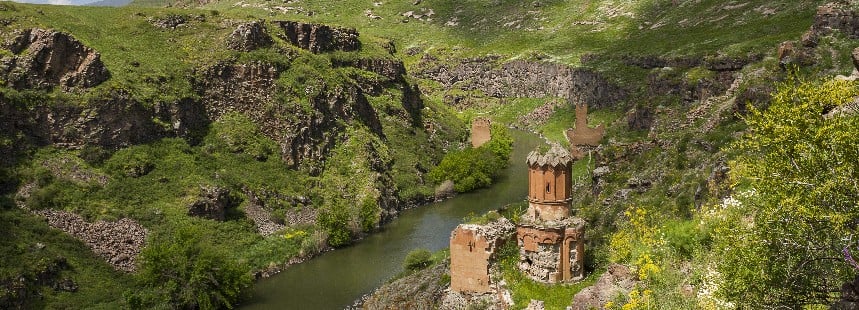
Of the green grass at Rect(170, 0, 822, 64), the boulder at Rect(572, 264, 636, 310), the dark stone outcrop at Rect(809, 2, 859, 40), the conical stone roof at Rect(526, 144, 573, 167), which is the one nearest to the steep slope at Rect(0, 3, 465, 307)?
the green grass at Rect(170, 0, 822, 64)

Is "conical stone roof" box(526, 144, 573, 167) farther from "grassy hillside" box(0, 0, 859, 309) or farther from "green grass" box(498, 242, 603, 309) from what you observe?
"green grass" box(498, 242, 603, 309)

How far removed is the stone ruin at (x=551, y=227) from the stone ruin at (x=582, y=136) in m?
46.5


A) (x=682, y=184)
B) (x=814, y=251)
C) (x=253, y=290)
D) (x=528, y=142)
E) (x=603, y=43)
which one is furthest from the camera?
(x=603, y=43)

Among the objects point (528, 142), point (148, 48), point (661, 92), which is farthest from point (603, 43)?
point (148, 48)

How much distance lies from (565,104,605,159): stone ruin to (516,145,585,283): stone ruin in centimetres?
4646

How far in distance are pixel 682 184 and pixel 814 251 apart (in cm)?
2368

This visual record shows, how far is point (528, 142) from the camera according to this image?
375ft

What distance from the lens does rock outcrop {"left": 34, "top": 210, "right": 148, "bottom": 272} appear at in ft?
168

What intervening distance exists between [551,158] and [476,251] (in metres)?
6.73

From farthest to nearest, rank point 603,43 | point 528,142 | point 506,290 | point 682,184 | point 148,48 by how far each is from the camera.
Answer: point 603,43
point 528,142
point 148,48
point 682,184
point 506,290

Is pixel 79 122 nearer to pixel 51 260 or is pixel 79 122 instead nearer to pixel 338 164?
pixel 51 260

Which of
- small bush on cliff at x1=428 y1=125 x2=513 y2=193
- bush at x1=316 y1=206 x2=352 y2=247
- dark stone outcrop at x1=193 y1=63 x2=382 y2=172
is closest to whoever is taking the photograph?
bush at x1=316 y1=206 x2=352 y2=247

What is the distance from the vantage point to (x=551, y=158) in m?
32.3

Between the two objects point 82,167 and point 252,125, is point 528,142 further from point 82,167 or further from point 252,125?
point 82,167
